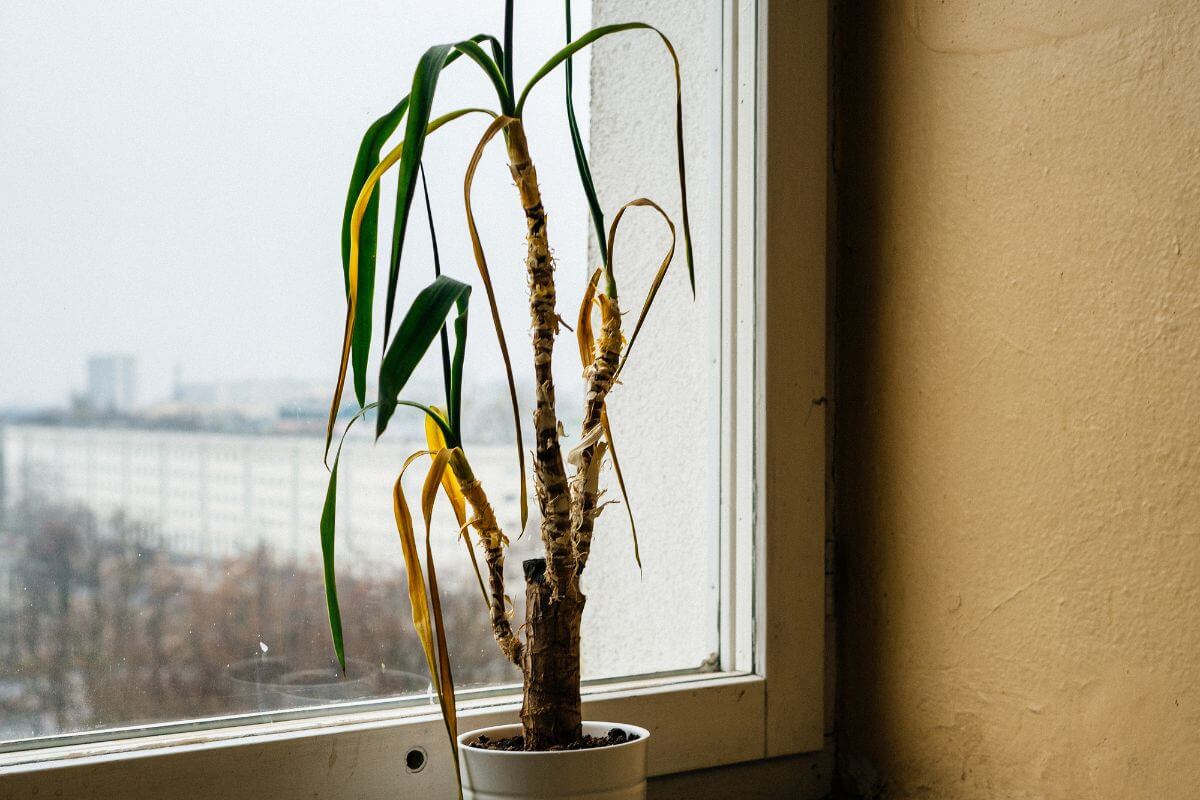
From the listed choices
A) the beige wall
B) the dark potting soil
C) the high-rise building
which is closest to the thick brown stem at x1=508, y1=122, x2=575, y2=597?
the dark potting soil

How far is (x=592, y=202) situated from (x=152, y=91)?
1.22 ft

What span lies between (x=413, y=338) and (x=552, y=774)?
307 mm

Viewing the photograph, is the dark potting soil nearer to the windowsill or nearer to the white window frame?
the windowsill

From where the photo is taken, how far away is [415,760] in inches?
33.3

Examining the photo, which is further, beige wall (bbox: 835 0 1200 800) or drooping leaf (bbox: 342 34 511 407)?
beige wall (bbox: 835 0 1200 800)

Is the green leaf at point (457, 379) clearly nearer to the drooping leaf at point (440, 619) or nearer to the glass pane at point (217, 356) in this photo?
the drooping leaf at point (440, 619)

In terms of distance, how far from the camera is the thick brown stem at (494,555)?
0.74m

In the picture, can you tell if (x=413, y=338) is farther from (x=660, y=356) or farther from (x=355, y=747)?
(x=660, y=356)

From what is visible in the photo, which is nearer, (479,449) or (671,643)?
(479,449)

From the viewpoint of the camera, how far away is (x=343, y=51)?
92 cm

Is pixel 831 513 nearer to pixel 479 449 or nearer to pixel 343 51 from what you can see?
pixel 479 449

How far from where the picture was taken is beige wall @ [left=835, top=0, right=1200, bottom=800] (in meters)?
0.79

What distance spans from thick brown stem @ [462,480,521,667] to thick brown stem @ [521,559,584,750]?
3cm

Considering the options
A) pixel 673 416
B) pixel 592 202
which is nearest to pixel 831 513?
pixel 673 416
